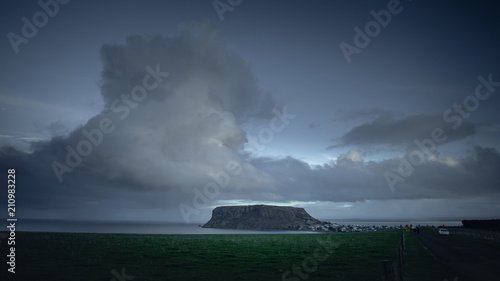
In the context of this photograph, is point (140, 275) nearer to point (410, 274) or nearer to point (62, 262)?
point (62, 262)

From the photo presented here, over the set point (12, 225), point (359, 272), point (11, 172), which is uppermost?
point (11, 172)

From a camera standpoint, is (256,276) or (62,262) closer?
(256,276)

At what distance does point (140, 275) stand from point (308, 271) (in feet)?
38.8

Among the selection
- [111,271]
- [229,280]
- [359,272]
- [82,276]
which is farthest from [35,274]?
[359,272]

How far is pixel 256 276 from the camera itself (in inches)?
808

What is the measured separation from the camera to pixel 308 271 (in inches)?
870

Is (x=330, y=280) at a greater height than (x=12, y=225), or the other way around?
(x=12, y=225)

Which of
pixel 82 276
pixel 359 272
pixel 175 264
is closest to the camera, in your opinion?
pixel 82 276

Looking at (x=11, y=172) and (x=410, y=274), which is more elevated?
(x=11, y=172)

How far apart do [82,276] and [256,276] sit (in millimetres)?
11116

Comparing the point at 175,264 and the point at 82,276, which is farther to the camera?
the point at 175,264

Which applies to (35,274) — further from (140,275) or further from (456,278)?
(456,278)

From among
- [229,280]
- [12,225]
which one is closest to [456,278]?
[229,280]

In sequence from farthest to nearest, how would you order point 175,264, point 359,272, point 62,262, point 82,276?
1. point 175,264
2. point 62,262
3. point 359,272
4. point 82,276
